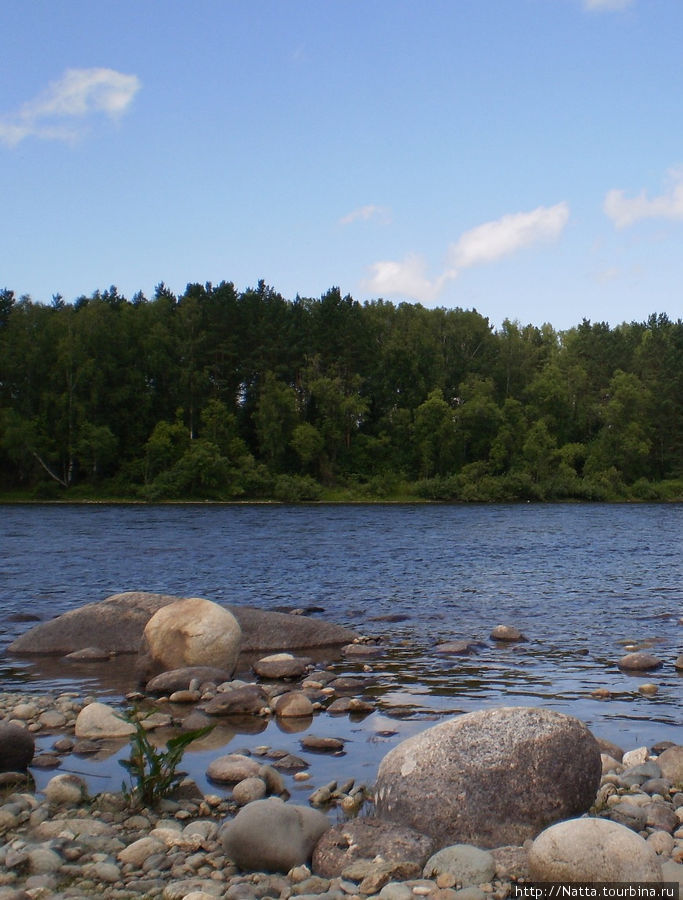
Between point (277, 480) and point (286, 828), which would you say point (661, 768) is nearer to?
point (286, 828)

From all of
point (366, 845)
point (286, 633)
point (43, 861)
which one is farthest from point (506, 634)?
point (43, 861)

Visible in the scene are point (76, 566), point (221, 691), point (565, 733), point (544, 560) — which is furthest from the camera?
point (544, 560)

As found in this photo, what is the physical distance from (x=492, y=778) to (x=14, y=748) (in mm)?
5527

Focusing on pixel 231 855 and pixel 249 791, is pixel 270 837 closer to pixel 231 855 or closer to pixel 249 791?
pixel 231 855

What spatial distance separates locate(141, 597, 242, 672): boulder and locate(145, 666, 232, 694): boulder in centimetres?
36

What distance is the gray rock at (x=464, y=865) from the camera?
7.11 metres

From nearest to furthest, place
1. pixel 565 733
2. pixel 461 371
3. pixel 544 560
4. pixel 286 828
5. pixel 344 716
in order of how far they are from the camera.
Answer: pixel 286 828, pixel 565 733, pixel 344 716, pixel 544 560, pixel 461 371

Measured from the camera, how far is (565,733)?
871 centimetres

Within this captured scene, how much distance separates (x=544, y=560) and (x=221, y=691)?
25.0m

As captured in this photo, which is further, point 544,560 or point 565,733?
point 544,560

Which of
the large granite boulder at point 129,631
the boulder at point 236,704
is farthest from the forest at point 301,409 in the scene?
the boulder at point 236,704

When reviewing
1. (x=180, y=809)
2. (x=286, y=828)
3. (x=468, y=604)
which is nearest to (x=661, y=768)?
(x=286, y=828)

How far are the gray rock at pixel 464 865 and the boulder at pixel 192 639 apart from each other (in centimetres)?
840

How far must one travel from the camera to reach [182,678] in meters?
14.4
